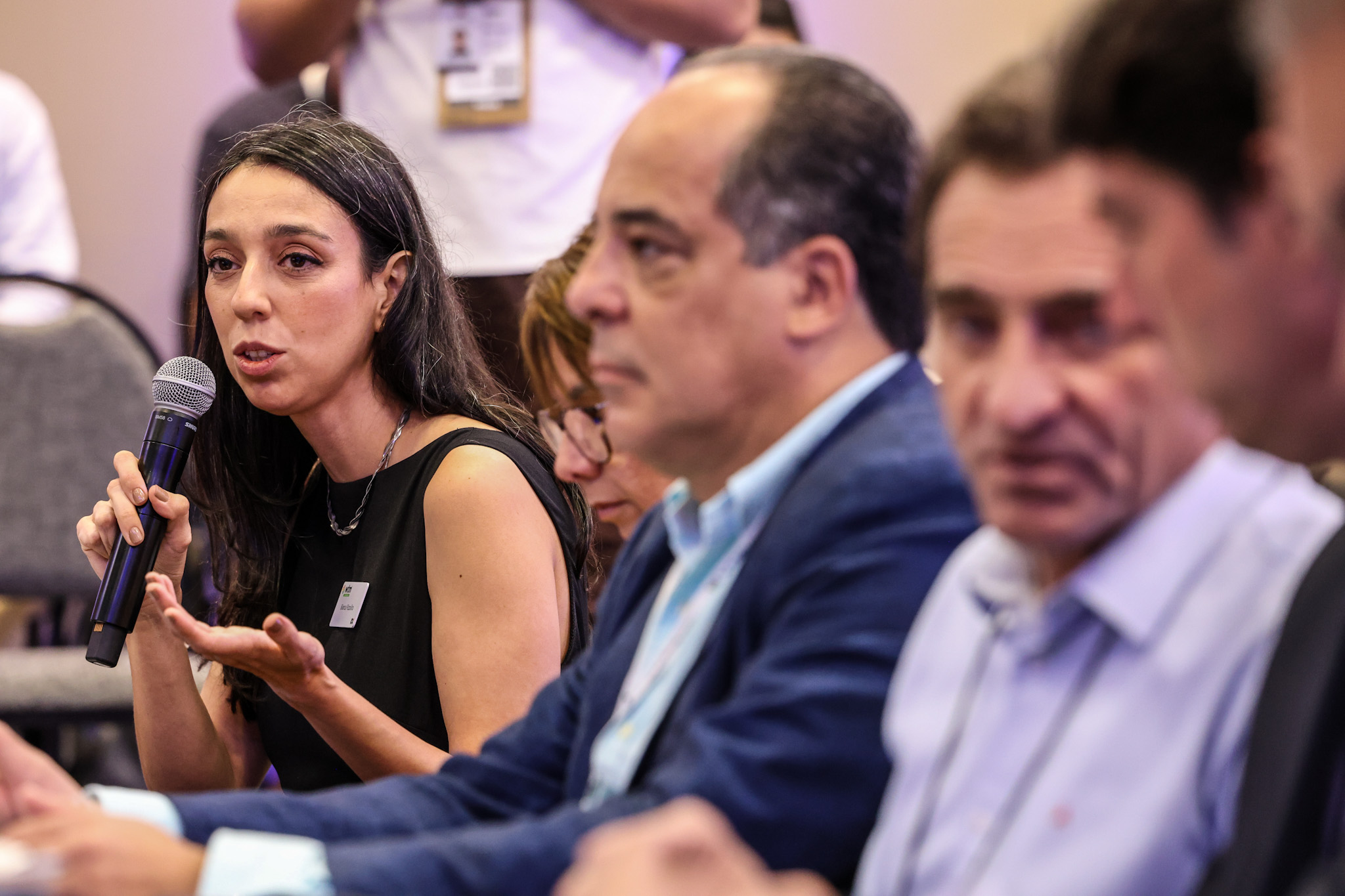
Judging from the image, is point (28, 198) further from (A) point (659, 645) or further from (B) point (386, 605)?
(A) point (659, 645)

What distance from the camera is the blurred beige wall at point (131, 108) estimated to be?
4977 mm

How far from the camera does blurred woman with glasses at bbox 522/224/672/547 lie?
2115 mm

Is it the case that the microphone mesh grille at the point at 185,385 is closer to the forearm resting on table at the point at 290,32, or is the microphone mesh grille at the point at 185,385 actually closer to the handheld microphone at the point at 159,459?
the handheld microphone at the point at 159,459

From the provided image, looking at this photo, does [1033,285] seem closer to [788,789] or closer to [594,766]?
[788,789]

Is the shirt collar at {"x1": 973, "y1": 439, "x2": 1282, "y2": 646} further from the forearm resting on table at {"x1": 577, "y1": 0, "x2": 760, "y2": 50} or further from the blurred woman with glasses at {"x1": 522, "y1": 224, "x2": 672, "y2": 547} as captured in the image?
the forearm resting on table at {"x1": 577, "y1": 0, "x2": 760, "y2": 50}

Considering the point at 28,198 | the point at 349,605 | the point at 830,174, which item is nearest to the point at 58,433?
the point at 28,198

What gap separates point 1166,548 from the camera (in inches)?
39.1

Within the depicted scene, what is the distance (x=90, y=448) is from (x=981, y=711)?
289cm

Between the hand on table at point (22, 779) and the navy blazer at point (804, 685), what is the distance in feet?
1.15

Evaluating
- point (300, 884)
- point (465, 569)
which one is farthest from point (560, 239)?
point (300, 884)

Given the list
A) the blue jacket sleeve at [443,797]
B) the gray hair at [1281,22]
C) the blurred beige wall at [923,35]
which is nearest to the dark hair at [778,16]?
the blurred beige wall at [923,35]

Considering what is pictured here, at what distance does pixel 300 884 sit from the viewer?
1.26 meters

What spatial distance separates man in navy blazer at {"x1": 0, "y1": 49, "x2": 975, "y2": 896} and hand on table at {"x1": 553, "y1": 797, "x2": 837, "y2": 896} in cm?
25

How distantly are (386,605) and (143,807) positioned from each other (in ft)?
2.61
